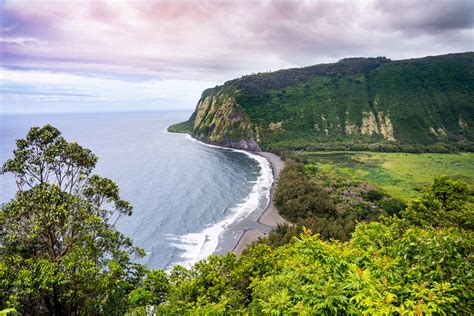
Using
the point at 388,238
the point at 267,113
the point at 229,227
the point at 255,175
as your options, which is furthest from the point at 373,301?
the point at 267,113

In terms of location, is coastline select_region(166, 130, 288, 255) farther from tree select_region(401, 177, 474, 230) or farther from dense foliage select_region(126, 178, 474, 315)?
dense foliage select_region(126, 178, 474, 315)

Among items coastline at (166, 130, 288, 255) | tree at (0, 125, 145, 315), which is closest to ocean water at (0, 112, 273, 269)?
coastline at (166, 130, 288, 255)

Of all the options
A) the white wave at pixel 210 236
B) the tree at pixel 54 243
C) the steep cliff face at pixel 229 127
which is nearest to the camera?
the tree at pixel 54 243

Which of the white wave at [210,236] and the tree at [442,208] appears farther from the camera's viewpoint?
the white wave at [210,236]

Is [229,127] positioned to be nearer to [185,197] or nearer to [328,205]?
[185,197]

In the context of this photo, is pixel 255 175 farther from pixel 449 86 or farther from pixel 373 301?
pixel 449 86

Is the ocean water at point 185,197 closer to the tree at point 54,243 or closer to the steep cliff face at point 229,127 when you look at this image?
the steep cliff face at point 229,127

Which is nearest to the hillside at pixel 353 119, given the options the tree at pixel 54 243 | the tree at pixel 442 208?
the tree at pixel 442 208

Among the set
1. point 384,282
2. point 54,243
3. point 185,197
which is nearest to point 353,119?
point 185,197
